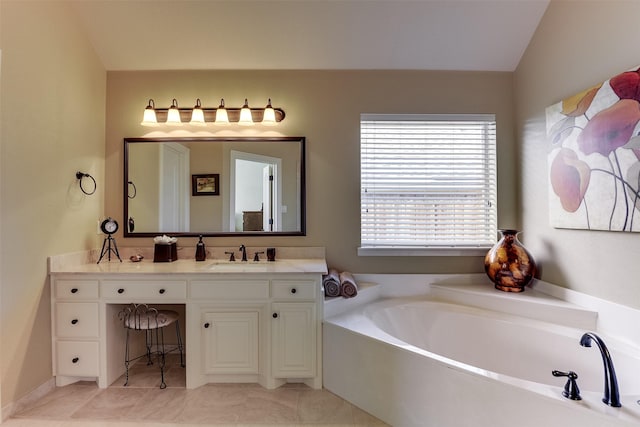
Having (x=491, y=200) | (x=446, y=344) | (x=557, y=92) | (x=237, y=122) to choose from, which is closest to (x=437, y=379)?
(x=446, y=344)

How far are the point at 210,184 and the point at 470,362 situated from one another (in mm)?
2409

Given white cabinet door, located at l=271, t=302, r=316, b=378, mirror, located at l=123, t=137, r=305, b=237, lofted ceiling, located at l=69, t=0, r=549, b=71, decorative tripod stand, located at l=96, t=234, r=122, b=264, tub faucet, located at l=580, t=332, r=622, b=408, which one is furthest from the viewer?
mirror, located at l=123, t=137, r=305, b=237

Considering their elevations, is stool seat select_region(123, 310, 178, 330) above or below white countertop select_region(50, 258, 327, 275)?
below

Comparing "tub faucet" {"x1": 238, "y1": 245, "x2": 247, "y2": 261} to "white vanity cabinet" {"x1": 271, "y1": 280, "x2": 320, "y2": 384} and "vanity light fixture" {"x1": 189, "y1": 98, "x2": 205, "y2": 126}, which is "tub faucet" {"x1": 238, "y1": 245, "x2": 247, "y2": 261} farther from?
"vanity light fixture" {"x1": 189, "y1": 98, "x2": 205, "y2": 126}

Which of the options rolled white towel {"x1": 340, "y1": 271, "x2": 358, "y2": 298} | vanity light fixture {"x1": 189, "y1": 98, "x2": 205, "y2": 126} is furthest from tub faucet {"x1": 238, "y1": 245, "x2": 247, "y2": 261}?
vanity light fixture {"x1": 189, "y1": 98, "x2": 205, "y2": 126}

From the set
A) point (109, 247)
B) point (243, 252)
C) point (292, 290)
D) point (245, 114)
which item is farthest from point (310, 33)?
point (109, 247)

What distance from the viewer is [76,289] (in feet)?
6.67

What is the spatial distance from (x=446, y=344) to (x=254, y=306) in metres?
1.42

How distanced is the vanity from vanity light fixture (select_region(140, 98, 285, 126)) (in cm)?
124

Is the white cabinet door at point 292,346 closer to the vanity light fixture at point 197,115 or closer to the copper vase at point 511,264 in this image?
the copper vase at point 511,264

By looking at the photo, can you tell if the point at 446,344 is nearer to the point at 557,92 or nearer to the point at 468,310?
the point at 468,310

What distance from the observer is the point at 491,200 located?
2.61 m

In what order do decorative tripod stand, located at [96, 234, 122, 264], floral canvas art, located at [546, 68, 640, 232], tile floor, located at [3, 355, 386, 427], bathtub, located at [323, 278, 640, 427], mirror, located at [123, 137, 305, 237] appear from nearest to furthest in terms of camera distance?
bathtub, located at [323, 278, 640, 427] < floral canvas art, located at [546, 68, 640, 232] < tile floor, located at [3, 355, 386, 427] < decorative tripod stand, located at [96, 234, 122, 264] < mirror, located at [123, 137, 305, 237]

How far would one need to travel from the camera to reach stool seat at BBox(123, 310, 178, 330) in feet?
6.66
